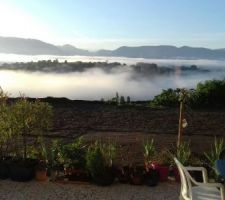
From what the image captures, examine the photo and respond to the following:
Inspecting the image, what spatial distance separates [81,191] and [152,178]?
1096mm

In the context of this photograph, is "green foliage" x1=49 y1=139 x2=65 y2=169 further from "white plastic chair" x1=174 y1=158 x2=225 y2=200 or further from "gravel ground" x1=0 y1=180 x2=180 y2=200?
"white plastic chair" x1=174 y1=158 x2=225 y2=200

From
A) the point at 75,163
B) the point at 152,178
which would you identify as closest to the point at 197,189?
the point at 152,178

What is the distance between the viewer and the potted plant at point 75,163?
25.6 feet

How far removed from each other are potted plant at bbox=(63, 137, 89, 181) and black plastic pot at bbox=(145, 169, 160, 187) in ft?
2.98

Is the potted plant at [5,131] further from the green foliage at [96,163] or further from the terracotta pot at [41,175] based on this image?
the green foliage at [96,163]

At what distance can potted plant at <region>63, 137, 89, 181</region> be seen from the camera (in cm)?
780

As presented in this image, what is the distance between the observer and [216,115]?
1623 cm

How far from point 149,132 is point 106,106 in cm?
486

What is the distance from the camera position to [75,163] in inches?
312

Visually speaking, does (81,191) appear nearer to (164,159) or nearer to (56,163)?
(56,163)

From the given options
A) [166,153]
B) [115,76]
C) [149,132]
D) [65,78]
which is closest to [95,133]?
[149,132]

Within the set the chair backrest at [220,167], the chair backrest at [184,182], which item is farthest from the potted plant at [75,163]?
the chair backrest at [220,167]

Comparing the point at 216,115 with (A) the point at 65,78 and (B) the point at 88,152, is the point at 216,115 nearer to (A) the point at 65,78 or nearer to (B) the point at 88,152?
(B) the point at 88,152

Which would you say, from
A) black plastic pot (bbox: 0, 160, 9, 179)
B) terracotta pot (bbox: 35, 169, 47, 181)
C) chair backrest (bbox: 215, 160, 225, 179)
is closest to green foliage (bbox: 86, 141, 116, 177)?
terracotta pot (bbox: 35, 169, 47, 181)
